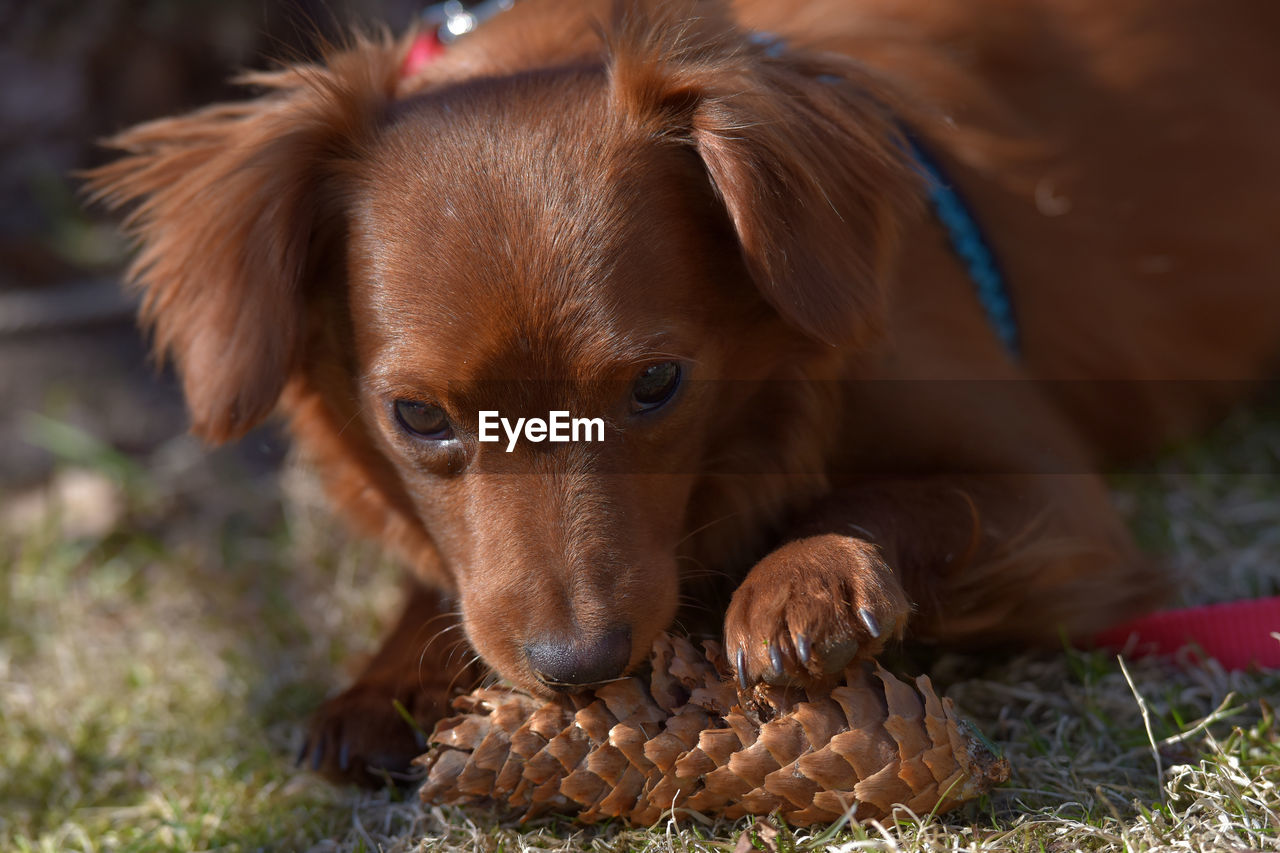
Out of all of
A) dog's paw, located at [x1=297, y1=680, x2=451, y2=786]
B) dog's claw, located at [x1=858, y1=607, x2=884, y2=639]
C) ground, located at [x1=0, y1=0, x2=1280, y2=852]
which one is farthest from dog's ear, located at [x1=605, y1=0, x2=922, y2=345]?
dog's paw, located at [x1=297, y1=680, x2=451, y2=786]

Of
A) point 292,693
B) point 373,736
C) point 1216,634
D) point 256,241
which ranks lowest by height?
point 1216,634

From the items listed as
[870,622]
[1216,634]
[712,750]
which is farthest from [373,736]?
[1216,634]

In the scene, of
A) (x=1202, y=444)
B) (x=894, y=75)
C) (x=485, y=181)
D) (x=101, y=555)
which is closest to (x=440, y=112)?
(x=485, y=181)

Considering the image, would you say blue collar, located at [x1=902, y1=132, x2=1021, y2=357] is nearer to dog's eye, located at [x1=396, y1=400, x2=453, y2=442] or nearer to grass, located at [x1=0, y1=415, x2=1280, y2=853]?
grass, located at [x1=0, y1=415, x2=1280, y2=853]

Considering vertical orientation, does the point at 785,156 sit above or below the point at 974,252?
above

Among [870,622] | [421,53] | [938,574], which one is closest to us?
[870,622]

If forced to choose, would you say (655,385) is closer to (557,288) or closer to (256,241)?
(557,288)
